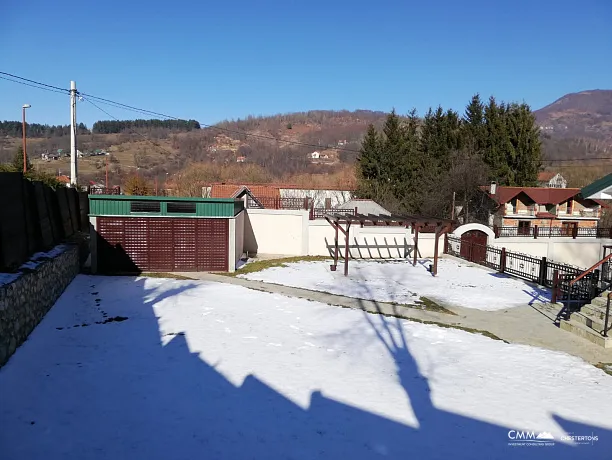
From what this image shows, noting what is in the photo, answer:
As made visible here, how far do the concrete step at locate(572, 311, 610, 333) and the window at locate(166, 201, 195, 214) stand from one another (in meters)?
13.6

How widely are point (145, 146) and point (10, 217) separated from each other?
325 ft

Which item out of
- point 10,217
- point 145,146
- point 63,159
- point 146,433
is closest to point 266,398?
point 146,433

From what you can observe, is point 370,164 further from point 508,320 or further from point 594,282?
point 508,320

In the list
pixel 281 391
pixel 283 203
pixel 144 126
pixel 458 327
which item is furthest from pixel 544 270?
pixel 144 126

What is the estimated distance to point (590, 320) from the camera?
10133 mm

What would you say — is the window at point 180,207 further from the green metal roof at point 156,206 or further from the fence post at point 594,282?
the fence post at point 594,282

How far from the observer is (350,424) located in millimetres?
5820

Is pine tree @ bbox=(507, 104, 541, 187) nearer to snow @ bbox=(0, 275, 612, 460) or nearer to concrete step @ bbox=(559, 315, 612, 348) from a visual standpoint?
concrete step @ bbox=(559, 315, 612, 348)

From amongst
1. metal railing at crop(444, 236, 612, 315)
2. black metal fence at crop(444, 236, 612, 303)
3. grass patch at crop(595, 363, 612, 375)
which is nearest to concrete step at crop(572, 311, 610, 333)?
metal railing at crop(444, 236, 612, 315)

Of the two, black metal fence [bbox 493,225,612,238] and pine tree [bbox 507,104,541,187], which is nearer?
black metal fence [bbox 493,225,612,238]

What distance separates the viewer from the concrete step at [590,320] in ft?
32.1

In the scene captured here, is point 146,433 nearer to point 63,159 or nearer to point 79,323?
point 79,323

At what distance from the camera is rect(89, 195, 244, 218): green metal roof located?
16.2 m

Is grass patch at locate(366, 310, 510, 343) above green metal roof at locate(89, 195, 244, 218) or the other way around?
the other way around
